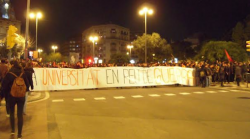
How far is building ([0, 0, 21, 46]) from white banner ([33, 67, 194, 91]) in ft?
256

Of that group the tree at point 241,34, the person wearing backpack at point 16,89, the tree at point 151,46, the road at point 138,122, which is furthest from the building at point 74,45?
the person wearing backpack at point 16,89

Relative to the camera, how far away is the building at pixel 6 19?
8744 centimetres

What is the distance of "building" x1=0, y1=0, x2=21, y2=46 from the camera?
3442 inches

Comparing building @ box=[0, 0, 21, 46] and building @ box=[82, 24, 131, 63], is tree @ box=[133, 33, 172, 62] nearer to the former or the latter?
building @ box=[0, 0, 21, 46]

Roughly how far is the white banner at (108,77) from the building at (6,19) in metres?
78.1

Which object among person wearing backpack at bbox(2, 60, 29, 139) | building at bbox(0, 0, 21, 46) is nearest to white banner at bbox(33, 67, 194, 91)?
person wearing backpack at bbox(2, 60, 29, 139)

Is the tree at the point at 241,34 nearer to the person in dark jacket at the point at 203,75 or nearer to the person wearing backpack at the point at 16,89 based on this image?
the person in dark jacket at the point at 203,75

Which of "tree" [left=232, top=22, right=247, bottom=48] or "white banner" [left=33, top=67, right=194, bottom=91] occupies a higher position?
"tree" [left=232, top=22, right=247, bottom=48]

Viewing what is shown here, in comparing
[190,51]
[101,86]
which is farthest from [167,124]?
[190,51]

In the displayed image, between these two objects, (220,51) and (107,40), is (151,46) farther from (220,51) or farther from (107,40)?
(107,40)

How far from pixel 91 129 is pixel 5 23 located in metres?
93.2

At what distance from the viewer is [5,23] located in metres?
88.8

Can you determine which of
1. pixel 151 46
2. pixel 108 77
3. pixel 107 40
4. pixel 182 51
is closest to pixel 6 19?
pixel 107 40

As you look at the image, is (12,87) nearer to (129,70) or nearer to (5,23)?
(129,70)
